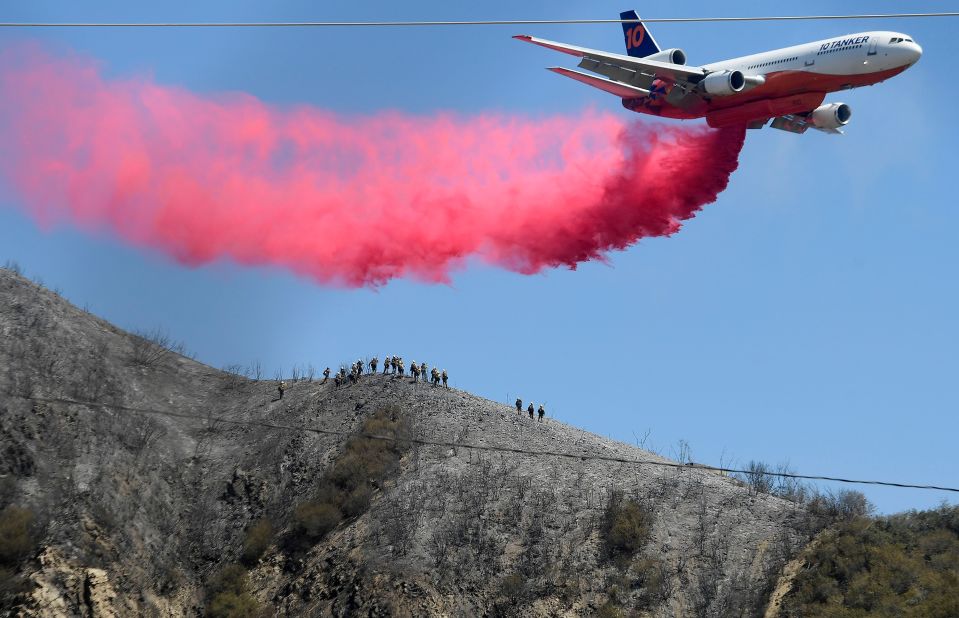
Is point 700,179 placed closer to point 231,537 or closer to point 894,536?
point 894,536

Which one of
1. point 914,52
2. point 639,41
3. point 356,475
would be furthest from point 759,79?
point 356,475

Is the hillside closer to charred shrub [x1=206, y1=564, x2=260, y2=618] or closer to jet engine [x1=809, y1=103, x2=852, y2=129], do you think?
charred shrub [x1=206, y1=564, x2=260, y2=618]

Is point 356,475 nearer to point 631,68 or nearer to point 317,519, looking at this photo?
point 317,519

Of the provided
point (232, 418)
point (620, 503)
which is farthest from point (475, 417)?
point (232, 418)

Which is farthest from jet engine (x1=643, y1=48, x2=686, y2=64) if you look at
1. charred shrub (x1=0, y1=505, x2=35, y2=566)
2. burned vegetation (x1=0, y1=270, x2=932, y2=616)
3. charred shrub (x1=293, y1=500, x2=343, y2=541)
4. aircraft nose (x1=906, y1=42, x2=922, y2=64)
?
charred shrub (x1=0, y1=505, x2=35, y2=566)

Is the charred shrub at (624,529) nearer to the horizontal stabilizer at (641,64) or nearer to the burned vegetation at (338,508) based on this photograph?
the burned vegetation at (338,508)

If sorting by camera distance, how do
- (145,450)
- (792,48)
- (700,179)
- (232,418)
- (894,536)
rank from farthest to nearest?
(232,418) < (145,450) < (700,179) < (792,48) < (894,536)
